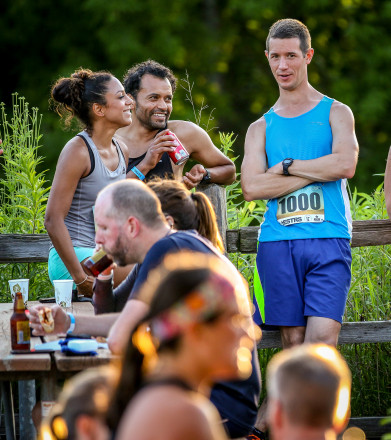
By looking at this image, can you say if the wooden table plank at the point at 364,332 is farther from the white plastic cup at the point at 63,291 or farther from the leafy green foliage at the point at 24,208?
the leafy green foliage at the point at 24,208

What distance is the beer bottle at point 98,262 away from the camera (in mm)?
3740

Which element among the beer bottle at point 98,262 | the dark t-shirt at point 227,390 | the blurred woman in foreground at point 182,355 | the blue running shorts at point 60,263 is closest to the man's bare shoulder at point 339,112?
Result: the blue running shorts at point 60,263

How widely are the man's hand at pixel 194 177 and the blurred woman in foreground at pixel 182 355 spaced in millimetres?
2936

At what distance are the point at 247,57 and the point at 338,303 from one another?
47.3 feet

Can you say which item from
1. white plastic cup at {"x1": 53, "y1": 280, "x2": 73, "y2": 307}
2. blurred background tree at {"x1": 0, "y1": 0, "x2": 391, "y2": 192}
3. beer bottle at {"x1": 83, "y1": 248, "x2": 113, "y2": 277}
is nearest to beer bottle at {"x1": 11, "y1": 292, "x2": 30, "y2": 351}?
beer bottle at {"x1": 83, "y1": 248, "x2": 113, "y2": 277}

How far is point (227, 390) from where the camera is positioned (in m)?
3.12

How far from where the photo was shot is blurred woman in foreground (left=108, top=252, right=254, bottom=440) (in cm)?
167

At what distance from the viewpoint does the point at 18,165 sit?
224 inches

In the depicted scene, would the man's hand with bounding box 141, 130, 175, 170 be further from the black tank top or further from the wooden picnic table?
the wooden picnic table

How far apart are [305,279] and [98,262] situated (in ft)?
4.47

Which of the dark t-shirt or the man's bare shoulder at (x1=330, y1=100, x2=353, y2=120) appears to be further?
the man's bare shoulder at (x1=330, y1=100, x2=353, y2=120)

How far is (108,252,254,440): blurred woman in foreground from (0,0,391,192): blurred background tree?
12350 mm

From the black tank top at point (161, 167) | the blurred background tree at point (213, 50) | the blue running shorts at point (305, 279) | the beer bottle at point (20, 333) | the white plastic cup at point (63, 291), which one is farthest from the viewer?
the blurred background tree at point (213, 50)

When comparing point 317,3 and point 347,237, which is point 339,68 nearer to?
point 317,3
